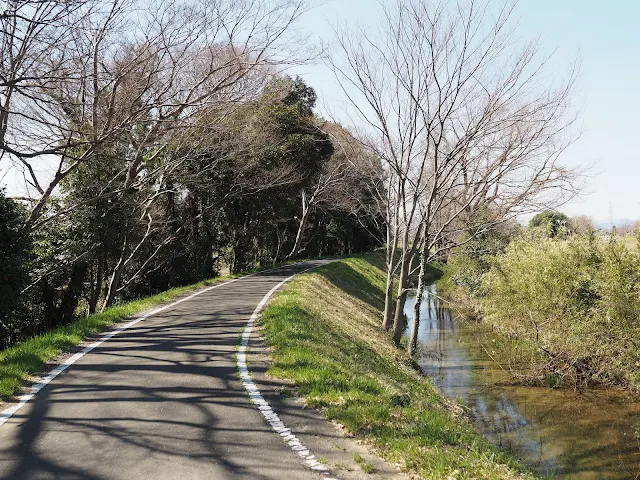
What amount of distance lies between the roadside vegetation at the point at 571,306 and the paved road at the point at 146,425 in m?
9.57

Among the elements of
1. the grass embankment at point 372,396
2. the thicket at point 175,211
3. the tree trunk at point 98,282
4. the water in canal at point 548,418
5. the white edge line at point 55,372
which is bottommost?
the water in canal at point 548,418

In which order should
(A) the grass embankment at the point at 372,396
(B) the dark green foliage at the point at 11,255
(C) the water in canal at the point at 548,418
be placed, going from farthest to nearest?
(B) the dark green foliage at the point at 11,255 → (C) the water in canal at the point at 548,418 → (A) the grass embankment at the point at 372,396

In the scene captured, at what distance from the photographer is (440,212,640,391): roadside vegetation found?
12.8m

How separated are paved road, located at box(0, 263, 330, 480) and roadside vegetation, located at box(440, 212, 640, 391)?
9.57 metres

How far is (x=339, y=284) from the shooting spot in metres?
26.8

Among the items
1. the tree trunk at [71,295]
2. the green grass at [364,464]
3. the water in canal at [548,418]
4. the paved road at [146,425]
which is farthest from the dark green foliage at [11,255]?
the water in canal at [548,418]

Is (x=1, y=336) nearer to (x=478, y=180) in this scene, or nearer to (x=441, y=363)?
(x=441, y=363)

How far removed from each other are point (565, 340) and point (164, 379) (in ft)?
38.7

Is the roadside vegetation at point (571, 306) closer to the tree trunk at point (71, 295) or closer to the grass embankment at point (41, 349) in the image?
the grass embankment at point (41, 349)

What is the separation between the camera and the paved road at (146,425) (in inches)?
184

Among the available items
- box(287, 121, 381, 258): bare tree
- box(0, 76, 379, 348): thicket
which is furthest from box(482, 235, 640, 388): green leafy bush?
box(287, 121, 381, 258): bare tree

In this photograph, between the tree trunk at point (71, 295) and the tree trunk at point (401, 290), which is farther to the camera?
the tree trunk at point (71, 295)

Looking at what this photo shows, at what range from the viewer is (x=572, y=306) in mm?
15312

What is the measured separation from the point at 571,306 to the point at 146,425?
13.4 meters
